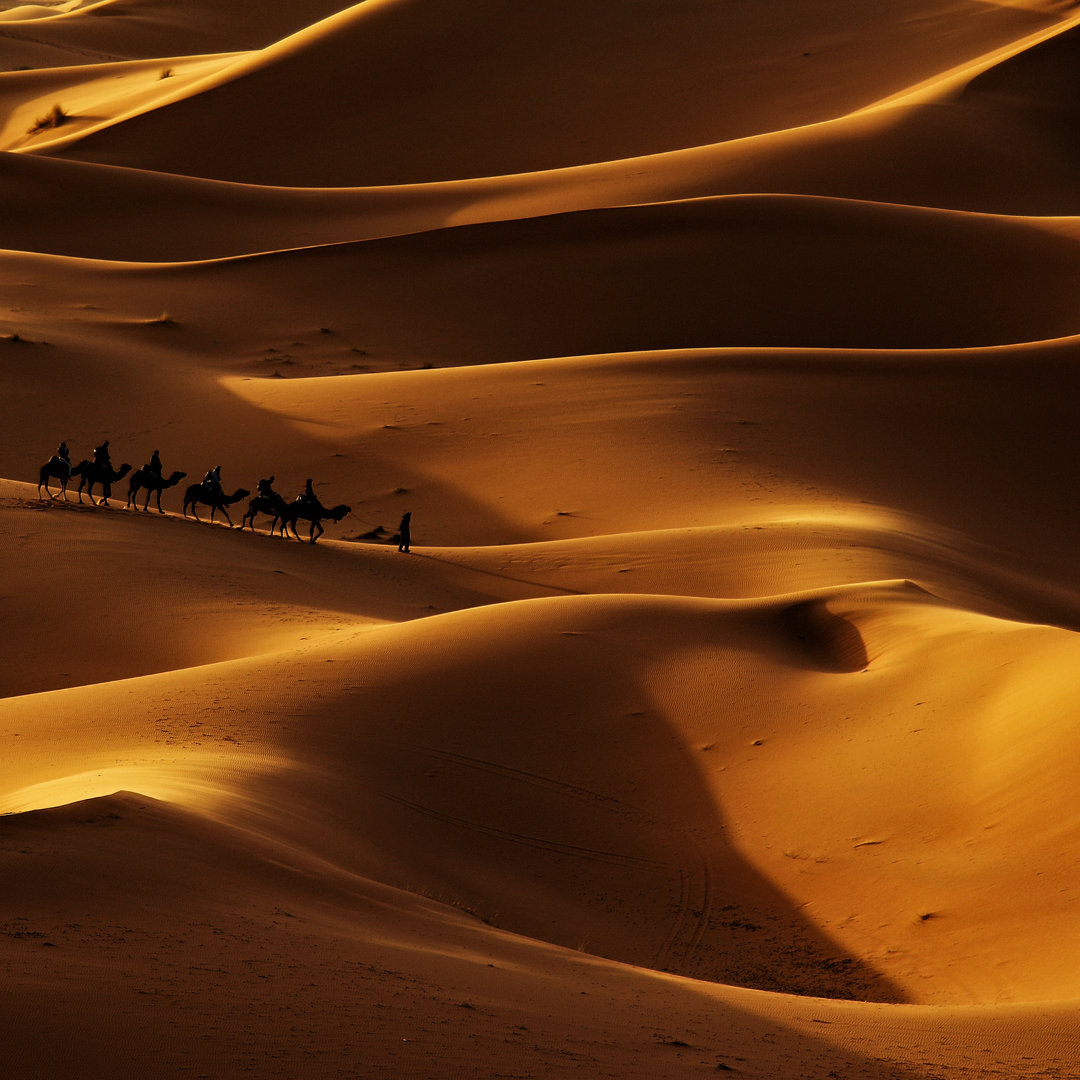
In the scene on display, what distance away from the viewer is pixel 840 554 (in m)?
14.5

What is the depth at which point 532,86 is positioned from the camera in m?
40.9

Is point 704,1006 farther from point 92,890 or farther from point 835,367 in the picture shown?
point 835,367

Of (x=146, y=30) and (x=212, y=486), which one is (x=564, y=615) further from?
(x=146, y=30)

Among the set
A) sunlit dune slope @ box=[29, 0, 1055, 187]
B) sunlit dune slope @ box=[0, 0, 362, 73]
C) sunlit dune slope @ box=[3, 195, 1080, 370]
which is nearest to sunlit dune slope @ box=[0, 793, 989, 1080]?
sunlit dune slope @ box=[3, 195, 1080, 370]

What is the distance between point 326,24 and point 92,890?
4435 cm

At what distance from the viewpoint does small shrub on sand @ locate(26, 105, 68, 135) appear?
142 feet

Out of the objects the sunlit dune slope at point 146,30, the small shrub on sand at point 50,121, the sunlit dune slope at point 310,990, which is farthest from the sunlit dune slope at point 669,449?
the sunlit dune slope at point 146,30

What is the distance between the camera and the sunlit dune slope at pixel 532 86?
38.5 meters

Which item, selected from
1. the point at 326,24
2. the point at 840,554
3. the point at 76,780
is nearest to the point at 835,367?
the point at 840,554

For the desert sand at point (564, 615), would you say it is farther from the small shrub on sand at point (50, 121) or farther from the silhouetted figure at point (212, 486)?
the small shrub on sand at point (50, 121)

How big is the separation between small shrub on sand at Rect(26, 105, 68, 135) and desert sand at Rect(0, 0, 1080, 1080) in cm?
959

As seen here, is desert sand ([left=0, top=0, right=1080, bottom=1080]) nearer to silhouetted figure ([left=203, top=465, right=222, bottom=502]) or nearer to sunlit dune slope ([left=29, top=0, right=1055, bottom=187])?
silhouetted figure ([left=203, top=465, right=222, bottom=502])

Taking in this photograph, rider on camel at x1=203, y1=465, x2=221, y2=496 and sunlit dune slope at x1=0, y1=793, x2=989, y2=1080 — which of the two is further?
rider on camel at x1=203, y1=465, x2=221, y2=496

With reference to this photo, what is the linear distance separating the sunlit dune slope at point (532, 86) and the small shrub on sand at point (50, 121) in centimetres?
349
